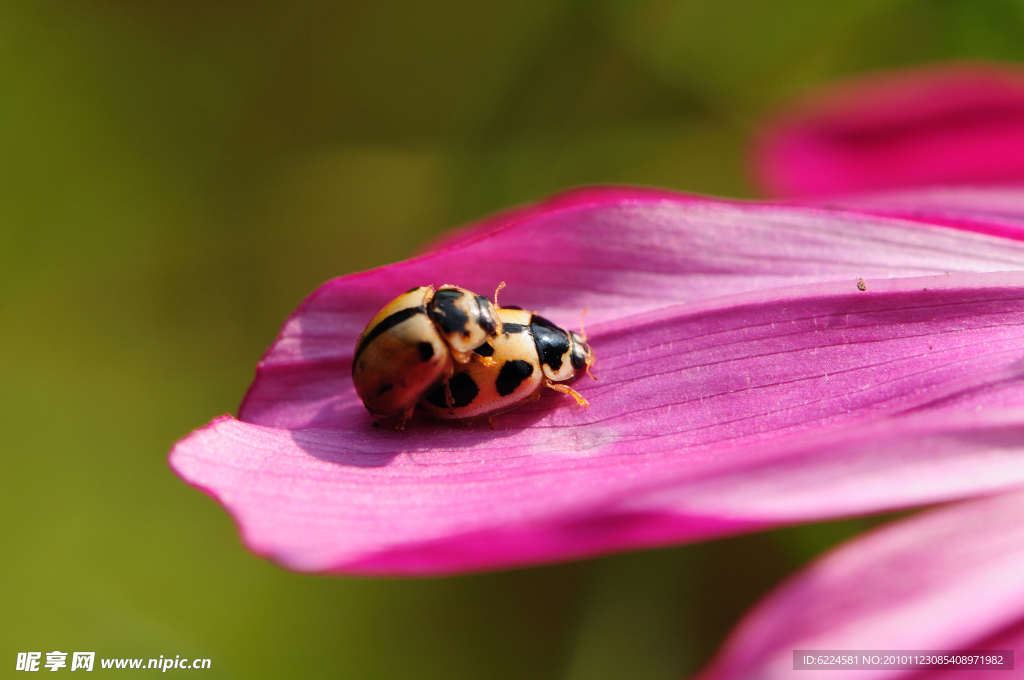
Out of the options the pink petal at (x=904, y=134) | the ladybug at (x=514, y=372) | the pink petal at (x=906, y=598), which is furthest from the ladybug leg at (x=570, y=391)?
the pink petal at (x=904, y=134)

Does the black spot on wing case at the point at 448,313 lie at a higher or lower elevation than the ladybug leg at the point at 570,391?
higher

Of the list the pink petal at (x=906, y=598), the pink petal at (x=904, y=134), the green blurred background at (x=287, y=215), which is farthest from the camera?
the green blurred background at (x=287, y=215)

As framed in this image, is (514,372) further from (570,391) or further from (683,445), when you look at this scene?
(683,445)

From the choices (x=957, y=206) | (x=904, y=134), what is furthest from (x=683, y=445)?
(x=904, y=134)

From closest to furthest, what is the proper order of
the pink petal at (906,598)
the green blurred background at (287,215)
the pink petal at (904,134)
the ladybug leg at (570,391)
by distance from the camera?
1. the pink petal at (906,598)
2. the ladybug leg at (570,391)
3. the pink petal at (904,134)
4. the green blurred background at (287,215)

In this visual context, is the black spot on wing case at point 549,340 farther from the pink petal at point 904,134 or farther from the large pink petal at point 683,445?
the pink petal at point 904,134

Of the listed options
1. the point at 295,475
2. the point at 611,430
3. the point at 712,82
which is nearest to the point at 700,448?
the point at 611,430

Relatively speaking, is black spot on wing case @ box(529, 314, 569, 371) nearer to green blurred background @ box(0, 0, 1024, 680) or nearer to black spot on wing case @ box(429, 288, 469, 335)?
black spot on wing case @ box(429, 288, 469, 335)

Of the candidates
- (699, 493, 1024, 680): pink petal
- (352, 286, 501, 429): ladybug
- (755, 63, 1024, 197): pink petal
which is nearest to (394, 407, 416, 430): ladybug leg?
(352, 286, 501, 429): ladybug
